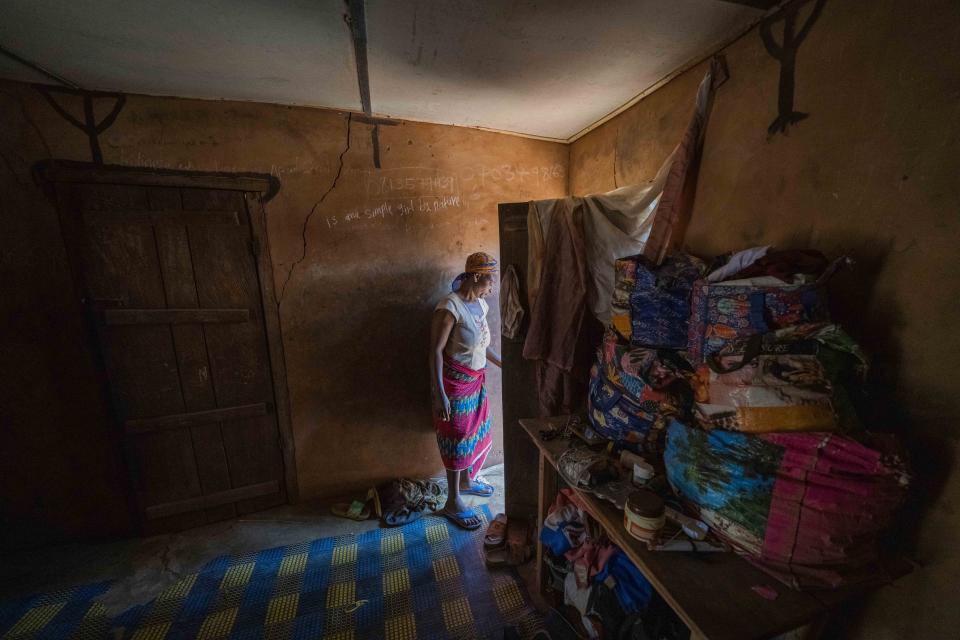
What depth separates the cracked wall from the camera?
2.00m

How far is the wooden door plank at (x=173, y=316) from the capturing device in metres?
2.10

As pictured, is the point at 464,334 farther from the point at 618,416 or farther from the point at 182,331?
the point at 182,331

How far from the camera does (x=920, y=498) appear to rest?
40.2 inches

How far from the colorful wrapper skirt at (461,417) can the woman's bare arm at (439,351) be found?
69mm

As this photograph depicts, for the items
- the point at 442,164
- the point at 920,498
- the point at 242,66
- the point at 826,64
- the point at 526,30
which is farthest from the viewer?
the point at 442,164

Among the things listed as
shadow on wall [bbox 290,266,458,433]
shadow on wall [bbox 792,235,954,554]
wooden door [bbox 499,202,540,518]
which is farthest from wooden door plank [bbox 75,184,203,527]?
shadow on wall [bbox 792,235,954,554]

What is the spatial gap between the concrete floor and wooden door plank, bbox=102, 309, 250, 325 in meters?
1.54

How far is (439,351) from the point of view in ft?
7.71

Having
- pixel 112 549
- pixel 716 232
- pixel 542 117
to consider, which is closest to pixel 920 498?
pixel 716 232

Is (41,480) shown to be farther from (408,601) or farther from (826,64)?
(826,64)

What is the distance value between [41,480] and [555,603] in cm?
327

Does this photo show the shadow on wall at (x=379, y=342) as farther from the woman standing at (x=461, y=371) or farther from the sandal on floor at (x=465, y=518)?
the sandal on floor at (x=465, y=518)

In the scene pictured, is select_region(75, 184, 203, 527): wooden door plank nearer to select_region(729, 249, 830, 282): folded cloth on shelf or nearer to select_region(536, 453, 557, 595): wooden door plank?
select_region(536, 453, 557, 595): wooden door plank

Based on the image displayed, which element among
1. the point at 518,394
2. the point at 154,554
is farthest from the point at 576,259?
the point at 154,554
